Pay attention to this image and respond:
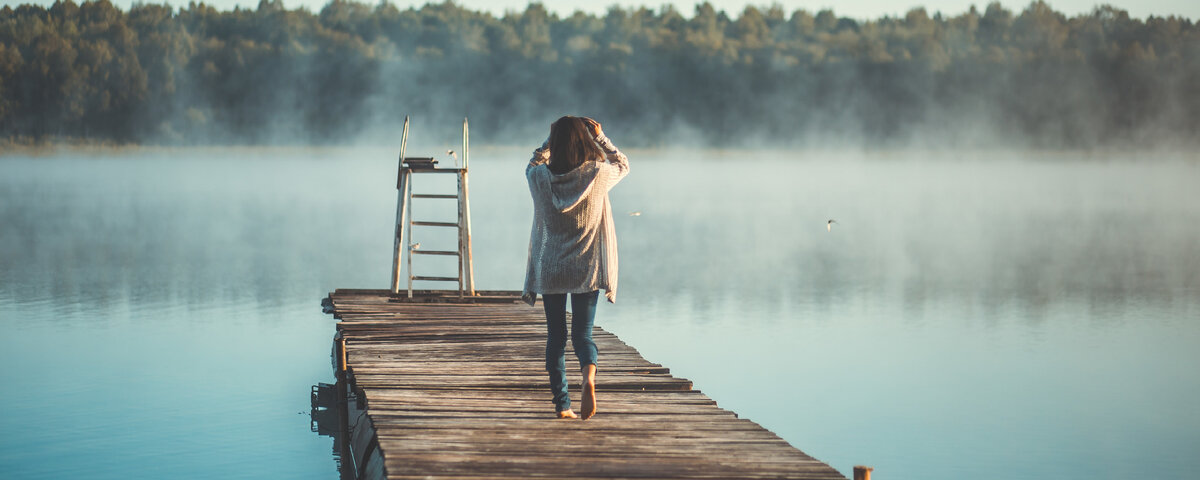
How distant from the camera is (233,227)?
3128 cm

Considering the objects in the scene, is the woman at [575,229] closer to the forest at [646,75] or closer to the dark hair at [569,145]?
the dark hair at [569,145]

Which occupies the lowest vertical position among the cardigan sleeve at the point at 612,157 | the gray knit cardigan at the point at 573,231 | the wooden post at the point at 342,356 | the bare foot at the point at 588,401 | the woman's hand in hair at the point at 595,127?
the wooden post at the point at 342,356

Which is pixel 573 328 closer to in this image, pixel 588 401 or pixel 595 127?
pixel 588 401

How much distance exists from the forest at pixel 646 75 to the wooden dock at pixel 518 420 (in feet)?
205

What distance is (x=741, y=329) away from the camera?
13.6m

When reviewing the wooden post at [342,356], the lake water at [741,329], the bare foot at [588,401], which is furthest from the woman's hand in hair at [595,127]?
the lake water at [741,329]

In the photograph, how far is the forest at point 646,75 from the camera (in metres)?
71.0

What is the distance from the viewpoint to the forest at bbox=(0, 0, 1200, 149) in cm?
7100

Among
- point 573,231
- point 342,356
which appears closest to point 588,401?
point 573,231

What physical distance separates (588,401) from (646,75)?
2783 inches

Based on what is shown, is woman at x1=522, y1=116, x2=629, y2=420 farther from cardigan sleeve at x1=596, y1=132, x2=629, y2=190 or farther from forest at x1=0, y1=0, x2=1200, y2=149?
forest at x1=0, y1=0, x2=1200, y2=149

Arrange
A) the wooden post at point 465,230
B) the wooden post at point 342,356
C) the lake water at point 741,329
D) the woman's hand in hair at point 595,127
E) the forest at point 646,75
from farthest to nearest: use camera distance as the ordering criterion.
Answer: the forest at point 646,75 < the wooden post at point 465,230 < the lake water at point 741,329 < the wooden post at point 342,356 < the woman's hand in hair at point 595,127

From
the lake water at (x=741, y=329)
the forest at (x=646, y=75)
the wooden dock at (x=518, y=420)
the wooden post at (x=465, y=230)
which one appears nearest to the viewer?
the wooden dock at (x=518, y=420)

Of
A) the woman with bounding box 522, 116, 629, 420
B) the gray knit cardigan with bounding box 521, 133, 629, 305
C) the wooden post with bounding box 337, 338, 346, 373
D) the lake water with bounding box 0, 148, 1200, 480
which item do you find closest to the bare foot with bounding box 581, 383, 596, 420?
the woman with bounding box 522, 116, 629, 420
